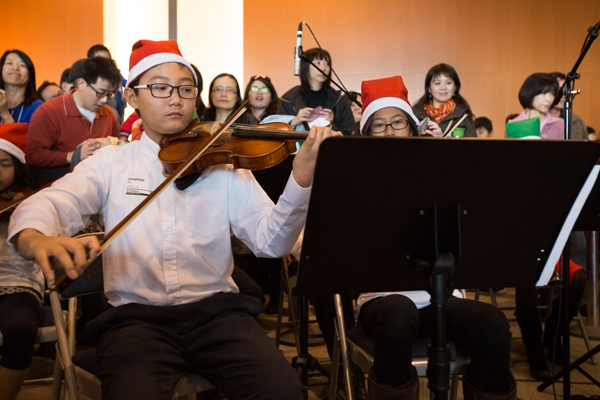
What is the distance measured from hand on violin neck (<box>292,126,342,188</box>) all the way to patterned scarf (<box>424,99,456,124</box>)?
2151 millimetres

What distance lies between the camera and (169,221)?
1.57m

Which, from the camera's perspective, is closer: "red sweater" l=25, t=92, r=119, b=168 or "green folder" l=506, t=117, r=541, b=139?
"green folder" l=506, t=117, r=541, b=139

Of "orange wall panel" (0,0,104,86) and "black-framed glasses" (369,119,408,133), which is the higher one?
"orange wall panel" (0,0,104,86)

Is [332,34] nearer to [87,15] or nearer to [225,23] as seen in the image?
[225,23]

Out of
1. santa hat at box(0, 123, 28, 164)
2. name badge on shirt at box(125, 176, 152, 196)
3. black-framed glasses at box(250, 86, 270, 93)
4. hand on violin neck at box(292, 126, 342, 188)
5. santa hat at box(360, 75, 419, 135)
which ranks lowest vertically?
name badge on shirt at box(125, 176, 152, 196)

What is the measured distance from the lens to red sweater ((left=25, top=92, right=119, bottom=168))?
3123 mm

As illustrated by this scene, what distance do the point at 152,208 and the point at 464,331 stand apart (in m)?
0.96

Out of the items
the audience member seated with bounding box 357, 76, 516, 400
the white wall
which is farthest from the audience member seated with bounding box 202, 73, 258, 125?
the white wall

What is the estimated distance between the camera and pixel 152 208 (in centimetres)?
157

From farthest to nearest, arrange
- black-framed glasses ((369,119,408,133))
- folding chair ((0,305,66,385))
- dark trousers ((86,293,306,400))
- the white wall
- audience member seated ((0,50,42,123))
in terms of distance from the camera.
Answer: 1. the white wall
2. audience member seated ((0,50,42,123))
3. black-framed glasses ((369,119,408,133))
4. folding chair ((0,305,66,385))
5. dark trousers ((86,293,306,400))

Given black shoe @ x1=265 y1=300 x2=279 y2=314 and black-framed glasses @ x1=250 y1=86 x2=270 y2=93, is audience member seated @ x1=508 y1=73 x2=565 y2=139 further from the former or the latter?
black shoe @ x1=265 y1=300 x2=279 y2=314

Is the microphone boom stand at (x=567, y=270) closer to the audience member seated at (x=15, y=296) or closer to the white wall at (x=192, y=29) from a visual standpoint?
the audience member seated at (x=15, y=296)

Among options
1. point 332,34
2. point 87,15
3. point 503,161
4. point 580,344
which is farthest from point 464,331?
point 87,15

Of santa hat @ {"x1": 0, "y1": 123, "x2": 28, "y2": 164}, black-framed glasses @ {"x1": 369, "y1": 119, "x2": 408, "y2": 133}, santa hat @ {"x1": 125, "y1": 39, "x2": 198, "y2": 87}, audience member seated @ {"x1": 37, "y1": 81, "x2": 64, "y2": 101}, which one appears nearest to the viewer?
santa hat @ {"x1": 125, "y1": 39, "x2": 198, "y2": 87}
